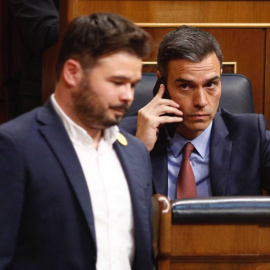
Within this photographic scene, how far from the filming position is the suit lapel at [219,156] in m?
1.25

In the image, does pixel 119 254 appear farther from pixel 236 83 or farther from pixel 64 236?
pixel 236 83

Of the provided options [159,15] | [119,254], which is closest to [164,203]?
[119,254]

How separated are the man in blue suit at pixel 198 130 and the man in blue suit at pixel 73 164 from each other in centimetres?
45

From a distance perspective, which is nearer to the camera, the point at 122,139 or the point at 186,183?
the point at 122,139

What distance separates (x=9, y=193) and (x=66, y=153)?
0.08 meters

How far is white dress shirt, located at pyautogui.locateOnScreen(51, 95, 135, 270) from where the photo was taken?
0.77 metres

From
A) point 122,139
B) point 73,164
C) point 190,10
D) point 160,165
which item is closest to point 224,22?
point 190,10

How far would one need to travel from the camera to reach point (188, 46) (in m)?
1.26

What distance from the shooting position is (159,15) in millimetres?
1711

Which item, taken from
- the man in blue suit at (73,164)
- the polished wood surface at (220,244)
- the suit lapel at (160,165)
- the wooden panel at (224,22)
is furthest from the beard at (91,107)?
the wooden panel at (224,22)

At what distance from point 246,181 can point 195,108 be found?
167mm

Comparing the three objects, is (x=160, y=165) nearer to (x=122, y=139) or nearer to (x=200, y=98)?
(x=200, y=98)

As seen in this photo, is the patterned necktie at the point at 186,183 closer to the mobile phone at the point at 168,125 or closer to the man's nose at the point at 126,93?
the mobile phone at the point at 168,125

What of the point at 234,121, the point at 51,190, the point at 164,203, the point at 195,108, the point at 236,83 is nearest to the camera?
the point at 51,190
